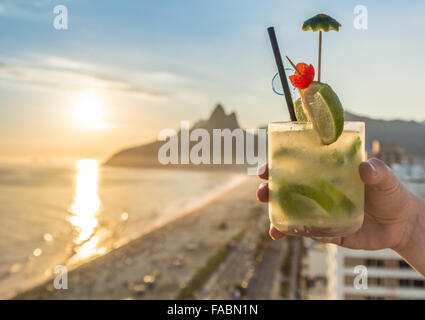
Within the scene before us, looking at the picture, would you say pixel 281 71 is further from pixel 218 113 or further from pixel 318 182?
pixel 218 113

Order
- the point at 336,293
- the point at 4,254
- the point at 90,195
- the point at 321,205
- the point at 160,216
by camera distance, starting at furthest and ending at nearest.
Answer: the point at 90,195 < the point at 160,216 < the point at 4,254 < the point at 336,293 < the point at 321,205

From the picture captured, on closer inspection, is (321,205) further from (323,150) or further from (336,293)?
(336,293)

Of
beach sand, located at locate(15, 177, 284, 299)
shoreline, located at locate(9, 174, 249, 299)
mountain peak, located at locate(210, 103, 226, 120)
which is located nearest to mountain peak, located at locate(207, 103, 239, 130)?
mountain peak, located at locate(210, 103, 226, 120)

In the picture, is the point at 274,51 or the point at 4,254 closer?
the point at 274,51

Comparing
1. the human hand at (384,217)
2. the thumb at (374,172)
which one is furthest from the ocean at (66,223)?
the thumb at (374,172)

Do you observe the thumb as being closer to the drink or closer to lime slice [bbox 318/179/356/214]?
the drink

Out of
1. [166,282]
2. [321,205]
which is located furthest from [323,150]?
[166,282]
